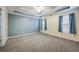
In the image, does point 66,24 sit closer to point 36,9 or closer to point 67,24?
point 67,24

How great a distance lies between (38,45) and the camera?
6.57 ft

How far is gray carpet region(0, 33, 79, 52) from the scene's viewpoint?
195cm

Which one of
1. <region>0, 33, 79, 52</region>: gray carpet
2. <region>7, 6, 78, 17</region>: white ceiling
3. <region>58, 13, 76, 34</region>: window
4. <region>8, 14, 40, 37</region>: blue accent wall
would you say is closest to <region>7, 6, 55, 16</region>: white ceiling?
<region>7, 6, 78, 17</region>: white ceiling

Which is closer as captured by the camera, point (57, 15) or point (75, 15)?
point (75, 15)

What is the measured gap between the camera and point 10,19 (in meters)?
1.99

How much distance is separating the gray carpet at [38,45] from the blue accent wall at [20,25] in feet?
0.43

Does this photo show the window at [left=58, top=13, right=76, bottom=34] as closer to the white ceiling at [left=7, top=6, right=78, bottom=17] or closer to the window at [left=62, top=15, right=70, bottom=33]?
the window at [left=62, top=15, right=70, bottom=33]

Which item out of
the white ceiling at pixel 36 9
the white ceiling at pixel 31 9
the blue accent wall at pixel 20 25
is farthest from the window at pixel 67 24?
the blue accent wall at pixel 20 25

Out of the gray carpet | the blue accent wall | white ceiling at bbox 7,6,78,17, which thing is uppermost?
white ceiling at bbox 7,6,78,17

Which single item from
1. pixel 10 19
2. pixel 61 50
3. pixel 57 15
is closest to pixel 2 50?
pixel 10 19

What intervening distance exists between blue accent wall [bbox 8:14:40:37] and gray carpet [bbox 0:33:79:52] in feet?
0.43

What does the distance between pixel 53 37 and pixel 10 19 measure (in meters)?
0.91

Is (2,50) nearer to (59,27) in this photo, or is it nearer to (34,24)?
(34,24)
